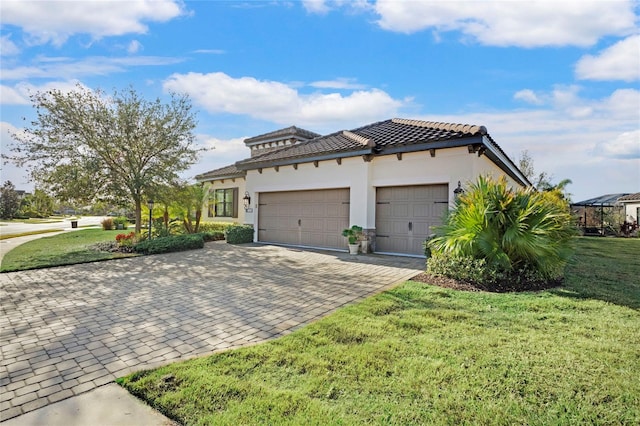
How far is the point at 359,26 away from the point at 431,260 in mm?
7688

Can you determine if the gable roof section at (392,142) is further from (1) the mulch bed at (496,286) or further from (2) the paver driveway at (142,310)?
(1) the mulch bed at (496,286)

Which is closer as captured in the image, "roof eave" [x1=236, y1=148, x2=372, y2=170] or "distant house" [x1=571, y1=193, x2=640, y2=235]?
"roof eave" [x1=236, y1=148, x2=372, y2=170]

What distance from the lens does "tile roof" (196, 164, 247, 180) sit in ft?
62.7

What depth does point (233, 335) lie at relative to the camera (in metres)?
4.27

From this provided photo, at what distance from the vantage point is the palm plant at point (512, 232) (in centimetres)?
664

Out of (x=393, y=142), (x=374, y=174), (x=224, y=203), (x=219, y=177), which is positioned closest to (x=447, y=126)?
(x=393, y=142)

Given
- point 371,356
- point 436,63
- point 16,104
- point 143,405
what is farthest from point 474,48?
point 16,104

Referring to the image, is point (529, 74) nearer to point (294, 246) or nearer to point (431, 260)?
point (431, 260)

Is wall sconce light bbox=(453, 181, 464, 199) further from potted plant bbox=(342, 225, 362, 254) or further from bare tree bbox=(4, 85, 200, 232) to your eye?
bare tree bbox=(4, 85, 200, 232)

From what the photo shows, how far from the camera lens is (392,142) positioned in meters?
11.1

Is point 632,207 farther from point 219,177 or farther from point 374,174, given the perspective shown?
point 219,177

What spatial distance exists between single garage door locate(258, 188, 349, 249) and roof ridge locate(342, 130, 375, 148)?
195cm

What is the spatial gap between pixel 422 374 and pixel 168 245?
11371 millimetres

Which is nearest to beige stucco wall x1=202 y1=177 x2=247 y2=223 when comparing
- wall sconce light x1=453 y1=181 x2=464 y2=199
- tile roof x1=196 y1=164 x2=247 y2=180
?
tile roof x1=196 y1=164 x2=247 y2=180
